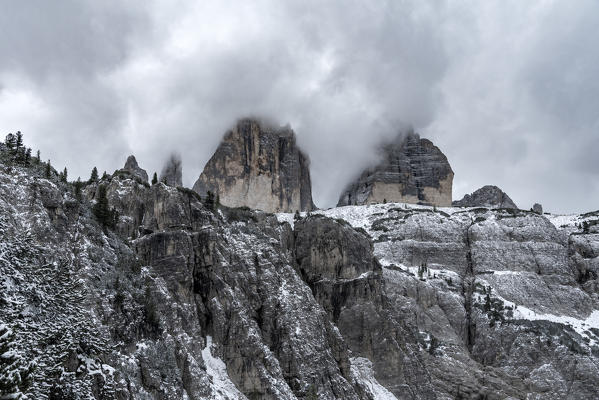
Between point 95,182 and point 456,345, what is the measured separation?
78785 mm

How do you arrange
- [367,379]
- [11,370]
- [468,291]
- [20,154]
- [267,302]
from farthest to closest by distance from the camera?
[468,291] → [367,379] → [267,302] → [20,154] → [11,370]

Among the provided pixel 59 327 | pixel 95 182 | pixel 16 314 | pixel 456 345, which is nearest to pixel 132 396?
pixel 59 327

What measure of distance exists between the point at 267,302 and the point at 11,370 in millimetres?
74667

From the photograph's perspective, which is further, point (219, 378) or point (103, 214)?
point (103, 214)

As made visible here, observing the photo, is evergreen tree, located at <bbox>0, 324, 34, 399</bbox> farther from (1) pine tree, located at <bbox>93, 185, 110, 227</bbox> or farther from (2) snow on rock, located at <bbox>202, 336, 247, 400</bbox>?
(1) pine tree, located at <bbox>93, 185, 110, 227</bbox>

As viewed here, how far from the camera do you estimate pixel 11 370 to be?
40.3 meters

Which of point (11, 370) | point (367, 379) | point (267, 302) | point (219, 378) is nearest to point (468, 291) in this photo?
point (367, 379)

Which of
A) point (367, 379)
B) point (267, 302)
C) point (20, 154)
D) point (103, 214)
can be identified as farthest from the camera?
point (367, 379)

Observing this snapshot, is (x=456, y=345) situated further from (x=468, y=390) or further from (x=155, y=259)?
(x=155, y=259)

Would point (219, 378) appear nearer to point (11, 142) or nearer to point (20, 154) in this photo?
point (20, 154)

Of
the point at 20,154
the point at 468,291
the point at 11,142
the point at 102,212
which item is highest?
the point at 11,142

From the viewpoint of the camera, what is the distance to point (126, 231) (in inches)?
4370

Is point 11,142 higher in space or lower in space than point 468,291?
higher

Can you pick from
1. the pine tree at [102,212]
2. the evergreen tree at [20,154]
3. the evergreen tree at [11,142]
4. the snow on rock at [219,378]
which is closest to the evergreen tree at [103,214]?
the pine tree at [102,212]
